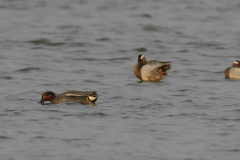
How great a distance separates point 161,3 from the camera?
34562mm

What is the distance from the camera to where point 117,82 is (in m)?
15.4

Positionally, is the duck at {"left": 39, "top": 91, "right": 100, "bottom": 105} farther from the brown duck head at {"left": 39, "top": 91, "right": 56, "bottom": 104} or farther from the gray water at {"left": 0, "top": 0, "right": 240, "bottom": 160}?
the gray water at {"left": 0, "top": 0, "right": 240, "bottom": 160}

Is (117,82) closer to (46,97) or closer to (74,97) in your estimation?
(74,97)

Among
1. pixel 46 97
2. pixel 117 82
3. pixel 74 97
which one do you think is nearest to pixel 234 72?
pixel 117 82

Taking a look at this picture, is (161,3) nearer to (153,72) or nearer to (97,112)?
(153,72)

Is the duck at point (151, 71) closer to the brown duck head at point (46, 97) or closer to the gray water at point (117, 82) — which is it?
the gray water at point (117, 82)

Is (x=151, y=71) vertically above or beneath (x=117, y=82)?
above

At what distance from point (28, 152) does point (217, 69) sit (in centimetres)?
1019

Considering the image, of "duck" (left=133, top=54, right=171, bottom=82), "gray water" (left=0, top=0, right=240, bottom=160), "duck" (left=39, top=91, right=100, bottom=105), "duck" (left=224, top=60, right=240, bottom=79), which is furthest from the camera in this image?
"duck" (left=224, top=60, right=240, bottom=79)

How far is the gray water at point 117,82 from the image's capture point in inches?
367

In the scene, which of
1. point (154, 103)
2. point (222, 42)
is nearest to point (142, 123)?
point (154, 103)

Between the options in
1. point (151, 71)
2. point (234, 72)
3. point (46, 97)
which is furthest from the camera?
point (234, 72)

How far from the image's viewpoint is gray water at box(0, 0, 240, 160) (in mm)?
9320

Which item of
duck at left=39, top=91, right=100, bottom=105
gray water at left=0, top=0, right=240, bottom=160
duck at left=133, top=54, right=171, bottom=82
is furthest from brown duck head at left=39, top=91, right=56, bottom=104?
duck at left=133, top=54, right=171, bottom=82
